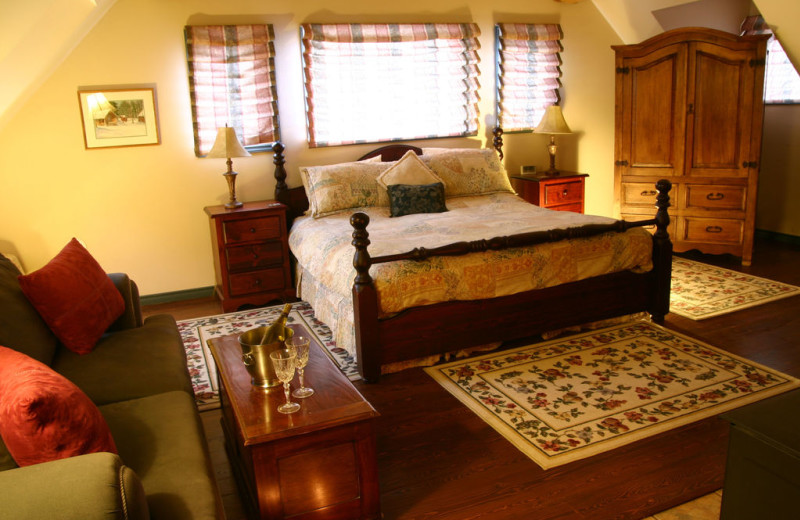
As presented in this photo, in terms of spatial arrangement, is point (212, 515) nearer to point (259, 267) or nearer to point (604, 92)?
point (259, 267)

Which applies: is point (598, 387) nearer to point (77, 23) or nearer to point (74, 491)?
point (74, 491)

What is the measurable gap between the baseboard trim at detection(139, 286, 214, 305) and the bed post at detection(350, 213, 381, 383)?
85.3 inches

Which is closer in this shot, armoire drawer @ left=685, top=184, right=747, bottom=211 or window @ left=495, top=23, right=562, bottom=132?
armoire drawer @ left=685, top=184, right=747, bottom=211

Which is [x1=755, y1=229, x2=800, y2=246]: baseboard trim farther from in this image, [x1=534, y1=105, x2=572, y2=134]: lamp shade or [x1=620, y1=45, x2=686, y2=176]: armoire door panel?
[x1=534, y1=105, x2=572, y2=134]: lamp shade

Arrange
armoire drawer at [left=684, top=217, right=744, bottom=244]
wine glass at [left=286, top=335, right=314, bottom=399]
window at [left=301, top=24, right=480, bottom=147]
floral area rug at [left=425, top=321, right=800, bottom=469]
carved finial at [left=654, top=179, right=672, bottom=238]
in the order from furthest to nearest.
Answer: armoire drawer at [left=684, top=217, right=744, bottom=244] < window at [left=301, top=24, right=480, bottom=147] < carved finial at [left=654, top=179, right=672, bottom=238] < floral area rug at [left=425, top=321, right=800, bottom=469] < wine glass at [left=286, top=335, right=314, bottom=399]

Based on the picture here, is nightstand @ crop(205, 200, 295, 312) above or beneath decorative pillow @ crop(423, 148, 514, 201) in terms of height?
beneath

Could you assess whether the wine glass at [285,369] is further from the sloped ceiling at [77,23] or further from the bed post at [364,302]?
the sloped ceiling at [77,23]

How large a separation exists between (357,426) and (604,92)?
493 cm

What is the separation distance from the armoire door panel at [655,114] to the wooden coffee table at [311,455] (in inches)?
165

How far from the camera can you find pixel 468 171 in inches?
198

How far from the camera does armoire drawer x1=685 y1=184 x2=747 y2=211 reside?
5043 millimetres

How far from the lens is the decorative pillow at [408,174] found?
185 inches

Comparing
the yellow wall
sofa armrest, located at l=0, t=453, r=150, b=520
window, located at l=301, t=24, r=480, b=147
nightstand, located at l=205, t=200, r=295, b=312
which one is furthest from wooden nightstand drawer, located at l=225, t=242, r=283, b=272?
sofa armrest, located at l=0, t=453, r=150, b=520

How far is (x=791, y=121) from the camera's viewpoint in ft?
18.3
